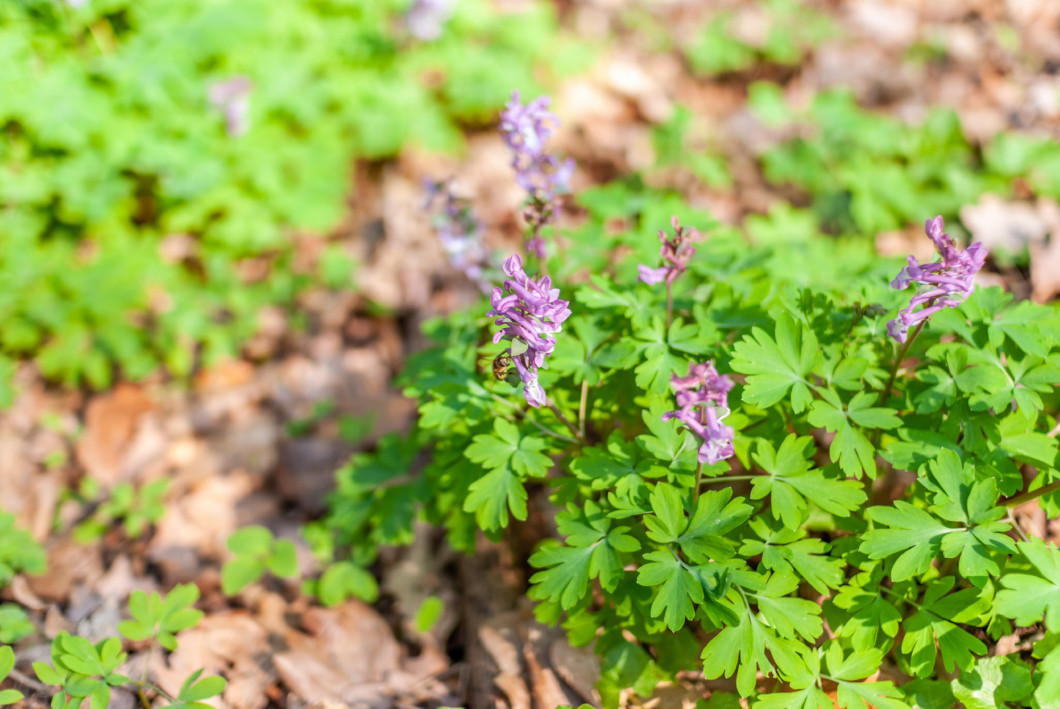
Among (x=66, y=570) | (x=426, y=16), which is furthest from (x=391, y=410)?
(x=426, y=16)

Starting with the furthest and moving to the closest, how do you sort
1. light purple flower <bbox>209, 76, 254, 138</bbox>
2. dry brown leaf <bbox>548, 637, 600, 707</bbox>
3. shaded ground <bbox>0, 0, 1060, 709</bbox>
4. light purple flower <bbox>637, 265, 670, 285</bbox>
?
light purple flower <bbox>209, 76, 254, 138</bbox>, shaded ground <bbox>0, 0, 1060, 709</bbox>, dry brown leaf <bbox>548, 637, 600, 707</bbox>, light purple flower <bbox>637, 265, 670, 285</bbox>

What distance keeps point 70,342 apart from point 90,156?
3.83 ft

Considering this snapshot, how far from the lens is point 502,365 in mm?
2027

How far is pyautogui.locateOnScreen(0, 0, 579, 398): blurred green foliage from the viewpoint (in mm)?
3834

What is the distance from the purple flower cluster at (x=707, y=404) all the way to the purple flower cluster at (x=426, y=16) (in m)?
4.14

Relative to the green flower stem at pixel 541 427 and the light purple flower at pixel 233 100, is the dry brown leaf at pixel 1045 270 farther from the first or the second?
the light purple flower at pixel 233 100

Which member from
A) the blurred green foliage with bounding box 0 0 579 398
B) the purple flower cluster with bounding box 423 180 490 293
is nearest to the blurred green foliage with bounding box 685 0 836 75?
the blurred green foliage with bounding box 0 0 579 398

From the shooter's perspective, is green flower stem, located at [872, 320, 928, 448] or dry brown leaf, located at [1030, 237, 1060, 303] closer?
green flower stem, located at [872, 320, 928, 448]

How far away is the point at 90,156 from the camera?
13.0ft

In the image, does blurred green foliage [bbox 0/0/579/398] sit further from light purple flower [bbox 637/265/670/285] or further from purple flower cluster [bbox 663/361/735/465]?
purple flower cluster [bbox 663/361/735/465]

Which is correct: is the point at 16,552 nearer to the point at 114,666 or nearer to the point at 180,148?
the point at 114,666

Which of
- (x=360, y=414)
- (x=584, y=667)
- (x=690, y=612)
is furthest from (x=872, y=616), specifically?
(x=360, y=414)

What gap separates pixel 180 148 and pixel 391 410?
2234mm

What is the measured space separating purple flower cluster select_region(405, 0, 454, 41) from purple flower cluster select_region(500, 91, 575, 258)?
2.74 metres
